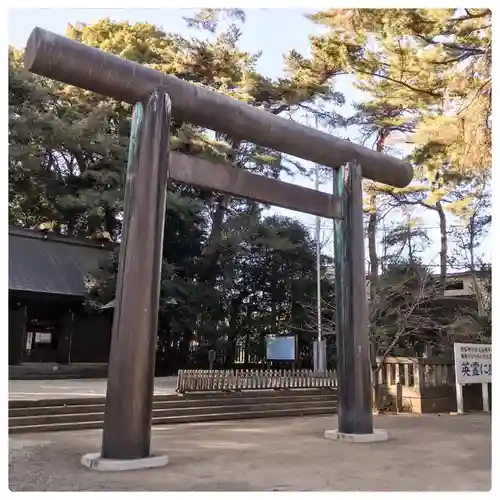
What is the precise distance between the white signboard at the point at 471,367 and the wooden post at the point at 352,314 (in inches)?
207

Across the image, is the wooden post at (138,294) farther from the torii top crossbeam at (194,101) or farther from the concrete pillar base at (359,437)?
the concrete pillar base at (359,437)

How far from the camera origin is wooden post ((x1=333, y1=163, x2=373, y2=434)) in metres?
6.43

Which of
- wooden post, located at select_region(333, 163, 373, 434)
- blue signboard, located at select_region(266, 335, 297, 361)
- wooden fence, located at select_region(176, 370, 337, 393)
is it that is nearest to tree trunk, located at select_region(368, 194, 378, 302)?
blue signboard, located at select_region(266, 335, 297, 361)

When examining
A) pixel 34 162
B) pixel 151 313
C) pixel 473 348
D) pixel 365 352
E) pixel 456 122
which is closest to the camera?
pixel 151 313

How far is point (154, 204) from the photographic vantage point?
5.00m

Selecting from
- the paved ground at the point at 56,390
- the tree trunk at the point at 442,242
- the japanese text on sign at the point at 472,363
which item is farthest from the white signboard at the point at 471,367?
the tree trunk at the point at 442,242

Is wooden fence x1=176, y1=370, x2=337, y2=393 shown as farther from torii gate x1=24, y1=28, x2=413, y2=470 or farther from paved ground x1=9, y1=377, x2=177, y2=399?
torii gate x1=24, y1=28, x2=413, y2=470

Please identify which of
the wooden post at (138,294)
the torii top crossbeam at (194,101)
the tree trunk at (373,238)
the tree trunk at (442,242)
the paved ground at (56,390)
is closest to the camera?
the wooden post at (138,294)

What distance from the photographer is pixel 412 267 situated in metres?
17.1

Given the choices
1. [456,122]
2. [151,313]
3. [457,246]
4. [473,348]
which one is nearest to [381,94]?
[456,122]

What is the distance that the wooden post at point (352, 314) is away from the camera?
6.43m
